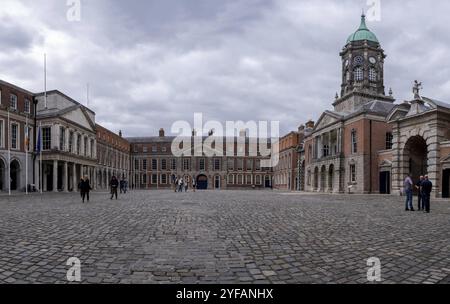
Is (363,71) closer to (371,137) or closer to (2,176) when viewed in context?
(371,137)

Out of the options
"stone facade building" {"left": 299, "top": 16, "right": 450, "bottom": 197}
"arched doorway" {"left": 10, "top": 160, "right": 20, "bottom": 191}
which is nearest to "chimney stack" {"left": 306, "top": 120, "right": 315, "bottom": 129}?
"stone facade building" {"left": 299, "top": 16, "right": 450, "bottom": 197}

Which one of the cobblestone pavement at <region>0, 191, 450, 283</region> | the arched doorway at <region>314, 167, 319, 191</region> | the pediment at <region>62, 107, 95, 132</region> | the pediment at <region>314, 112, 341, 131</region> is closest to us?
the cobblestone pavement at <region>0, 191, 450, 283</region>

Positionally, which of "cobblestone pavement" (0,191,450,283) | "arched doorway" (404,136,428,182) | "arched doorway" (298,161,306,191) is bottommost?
"arched doorway" (298,161,306,191)

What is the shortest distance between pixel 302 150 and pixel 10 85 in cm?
4659

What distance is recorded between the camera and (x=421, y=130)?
1032 inches

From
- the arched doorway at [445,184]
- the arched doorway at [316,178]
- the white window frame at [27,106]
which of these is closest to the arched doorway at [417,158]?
the arched doorway at [445,184]

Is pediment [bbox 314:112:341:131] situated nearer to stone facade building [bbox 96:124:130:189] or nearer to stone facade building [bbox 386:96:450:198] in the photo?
stone facade building [bbox 386:96:450:198]

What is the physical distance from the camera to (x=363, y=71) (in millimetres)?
43250

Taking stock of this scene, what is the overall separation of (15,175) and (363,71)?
47.4 metres

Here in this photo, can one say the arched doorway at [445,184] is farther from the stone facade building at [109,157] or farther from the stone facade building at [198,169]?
the stone facade building at [198,169]

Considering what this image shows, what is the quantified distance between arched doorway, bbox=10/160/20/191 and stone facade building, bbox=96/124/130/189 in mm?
16007

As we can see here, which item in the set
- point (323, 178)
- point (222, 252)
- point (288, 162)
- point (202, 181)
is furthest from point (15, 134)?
point (202, 181)

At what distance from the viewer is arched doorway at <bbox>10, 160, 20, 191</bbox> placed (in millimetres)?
35719

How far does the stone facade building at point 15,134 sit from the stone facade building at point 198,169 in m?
44.4
